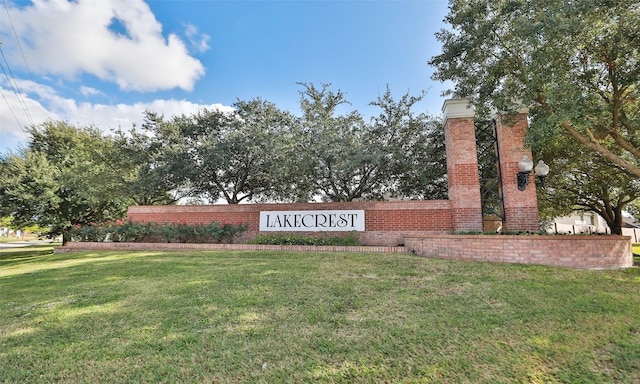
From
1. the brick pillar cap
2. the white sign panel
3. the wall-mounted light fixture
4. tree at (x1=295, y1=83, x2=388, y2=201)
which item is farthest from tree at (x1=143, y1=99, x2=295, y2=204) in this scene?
the wall-mounted light fixture

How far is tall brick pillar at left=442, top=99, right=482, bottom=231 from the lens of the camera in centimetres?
967

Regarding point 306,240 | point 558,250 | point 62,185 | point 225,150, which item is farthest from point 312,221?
point 62,185

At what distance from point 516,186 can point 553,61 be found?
4.24 meters

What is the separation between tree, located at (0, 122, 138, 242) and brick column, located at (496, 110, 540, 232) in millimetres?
14667

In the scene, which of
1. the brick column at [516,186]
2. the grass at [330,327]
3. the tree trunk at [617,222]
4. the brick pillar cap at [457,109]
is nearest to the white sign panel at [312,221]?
the brick pillar cap at [457,109]

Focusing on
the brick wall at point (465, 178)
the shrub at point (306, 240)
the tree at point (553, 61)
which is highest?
the tree at point (553, 61)

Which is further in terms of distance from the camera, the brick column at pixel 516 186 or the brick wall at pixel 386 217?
the brick wall at pixel 386 217

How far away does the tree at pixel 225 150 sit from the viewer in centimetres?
1191

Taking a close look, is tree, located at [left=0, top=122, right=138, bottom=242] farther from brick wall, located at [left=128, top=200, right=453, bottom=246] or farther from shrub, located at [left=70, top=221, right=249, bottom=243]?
brick wall, located at [left=128, top=200, right=453, bottom=246]

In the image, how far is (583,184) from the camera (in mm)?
12883

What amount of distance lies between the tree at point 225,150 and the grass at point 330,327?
6676mm

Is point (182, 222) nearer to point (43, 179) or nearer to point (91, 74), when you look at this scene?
point (43, 179)

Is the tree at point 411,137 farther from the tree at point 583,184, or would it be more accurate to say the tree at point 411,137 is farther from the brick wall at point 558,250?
the brick wall at point 558,250

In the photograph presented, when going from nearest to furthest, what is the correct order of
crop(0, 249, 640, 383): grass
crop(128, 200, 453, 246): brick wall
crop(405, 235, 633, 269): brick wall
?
crop(0, 249, 640, 383): grass, crop(405, 235, 633, 269): brick wall, crop(128, 200, 453, 246): brick wall
